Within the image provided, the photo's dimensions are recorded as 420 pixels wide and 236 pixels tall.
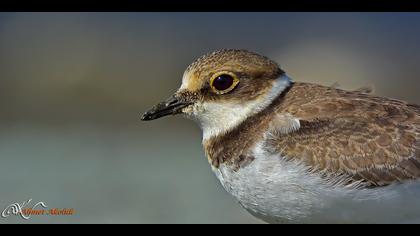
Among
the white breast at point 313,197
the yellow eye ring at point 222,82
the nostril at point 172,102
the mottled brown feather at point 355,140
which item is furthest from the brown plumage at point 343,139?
the nostril at point 172,102

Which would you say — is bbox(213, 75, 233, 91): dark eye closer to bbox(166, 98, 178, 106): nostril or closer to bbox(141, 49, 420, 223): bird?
bbox(141, 49, 420, 223): bird

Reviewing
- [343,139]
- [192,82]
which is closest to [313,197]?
[343,139]

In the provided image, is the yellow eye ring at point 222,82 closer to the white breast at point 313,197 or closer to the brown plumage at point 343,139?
the brown plumage at point 343,139

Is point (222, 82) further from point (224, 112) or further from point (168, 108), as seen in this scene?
point (168, 108)

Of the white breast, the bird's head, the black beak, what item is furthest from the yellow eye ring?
the white breast

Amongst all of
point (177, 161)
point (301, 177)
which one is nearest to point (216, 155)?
point (301, 177)

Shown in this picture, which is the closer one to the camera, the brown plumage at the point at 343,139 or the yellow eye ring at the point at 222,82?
the brown plumage at the point at 343,139

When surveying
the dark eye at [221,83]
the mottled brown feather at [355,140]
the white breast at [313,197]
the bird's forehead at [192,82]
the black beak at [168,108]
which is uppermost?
the bird's forehead at [192,82]
